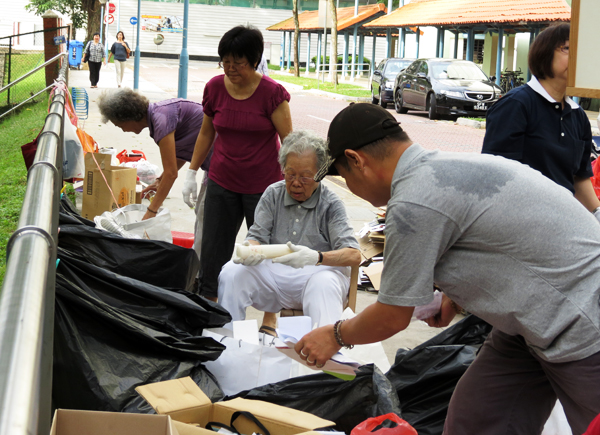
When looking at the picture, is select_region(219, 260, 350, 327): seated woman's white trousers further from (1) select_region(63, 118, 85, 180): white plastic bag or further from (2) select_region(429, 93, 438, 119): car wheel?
(2) select_region(429, 93, 438, 119): car wheel

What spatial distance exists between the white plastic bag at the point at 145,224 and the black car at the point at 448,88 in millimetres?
14817

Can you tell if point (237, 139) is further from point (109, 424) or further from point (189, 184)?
→ point (109, 424)

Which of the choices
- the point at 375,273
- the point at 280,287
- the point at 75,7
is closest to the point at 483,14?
the point at 375,273

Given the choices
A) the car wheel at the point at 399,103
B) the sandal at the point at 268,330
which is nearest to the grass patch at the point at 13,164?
the sandal at the point at 268,330

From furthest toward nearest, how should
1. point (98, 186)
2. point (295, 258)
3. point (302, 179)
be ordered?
point (98, 186), point (302, 179), point (295, 258)

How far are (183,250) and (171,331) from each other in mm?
886

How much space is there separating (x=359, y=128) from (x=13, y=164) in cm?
866

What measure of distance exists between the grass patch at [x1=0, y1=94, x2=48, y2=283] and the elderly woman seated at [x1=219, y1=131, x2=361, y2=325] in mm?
1221

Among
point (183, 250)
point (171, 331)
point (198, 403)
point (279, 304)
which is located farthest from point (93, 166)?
point (198, 403)

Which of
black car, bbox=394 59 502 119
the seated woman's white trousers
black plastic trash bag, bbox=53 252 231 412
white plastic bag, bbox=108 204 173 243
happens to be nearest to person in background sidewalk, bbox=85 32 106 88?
black car, bbox=394 59 502 119

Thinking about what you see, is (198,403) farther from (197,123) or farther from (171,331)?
(197,123)

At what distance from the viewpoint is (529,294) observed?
1.73m

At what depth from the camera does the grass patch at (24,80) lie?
16266mm

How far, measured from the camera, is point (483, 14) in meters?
22.2
